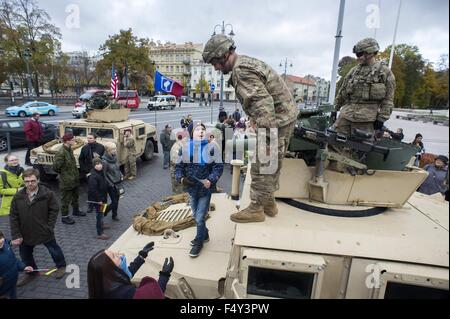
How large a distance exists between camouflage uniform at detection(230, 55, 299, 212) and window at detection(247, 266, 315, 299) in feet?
1.89

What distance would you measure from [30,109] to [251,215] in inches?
1169

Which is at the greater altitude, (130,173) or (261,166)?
(261,166)

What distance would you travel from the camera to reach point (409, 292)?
1.88m

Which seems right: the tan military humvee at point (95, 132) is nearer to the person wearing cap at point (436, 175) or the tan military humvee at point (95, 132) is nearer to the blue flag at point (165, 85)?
the blue flag at point (165, 85)

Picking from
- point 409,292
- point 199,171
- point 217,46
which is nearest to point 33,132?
point 199,171

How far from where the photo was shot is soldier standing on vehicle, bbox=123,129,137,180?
9.42 m

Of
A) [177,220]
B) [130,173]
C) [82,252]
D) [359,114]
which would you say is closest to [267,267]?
Result: [177,220]

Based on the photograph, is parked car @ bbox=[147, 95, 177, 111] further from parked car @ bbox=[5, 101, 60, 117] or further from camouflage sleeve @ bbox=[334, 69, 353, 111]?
camouflage sleeve @ bbox=[334, 69, 353, 111]

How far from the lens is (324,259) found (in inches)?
80.7

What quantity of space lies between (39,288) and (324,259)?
4.15 metres

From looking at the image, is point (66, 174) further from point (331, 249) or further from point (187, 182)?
point (331, 249)

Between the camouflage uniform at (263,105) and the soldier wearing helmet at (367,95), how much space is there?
3.64 feet
